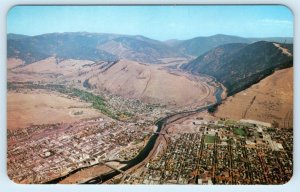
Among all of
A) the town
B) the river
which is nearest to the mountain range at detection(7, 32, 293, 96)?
Answer: the river

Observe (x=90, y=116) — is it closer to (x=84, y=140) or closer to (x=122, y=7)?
(x=84, y=140)

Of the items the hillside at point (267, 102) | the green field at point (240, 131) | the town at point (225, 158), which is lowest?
the town at point (225, 158)

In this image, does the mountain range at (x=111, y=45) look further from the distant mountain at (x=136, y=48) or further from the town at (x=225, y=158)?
the town at (x=225, y=158)

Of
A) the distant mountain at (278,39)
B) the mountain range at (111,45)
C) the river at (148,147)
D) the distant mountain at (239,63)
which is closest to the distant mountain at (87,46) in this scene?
the mountain range at (111,45)

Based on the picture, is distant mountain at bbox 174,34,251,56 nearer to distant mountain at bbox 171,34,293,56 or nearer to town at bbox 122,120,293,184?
distant mountain at bbox 171,34,293,56

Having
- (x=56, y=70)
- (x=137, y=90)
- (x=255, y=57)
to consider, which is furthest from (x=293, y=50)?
(x=56, y=70)

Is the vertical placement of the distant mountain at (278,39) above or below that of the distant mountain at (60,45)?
above

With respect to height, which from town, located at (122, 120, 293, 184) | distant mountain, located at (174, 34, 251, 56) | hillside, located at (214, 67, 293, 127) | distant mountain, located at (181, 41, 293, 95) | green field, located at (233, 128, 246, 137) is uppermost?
distant mountain, located at (174, 34, 251, 56)
